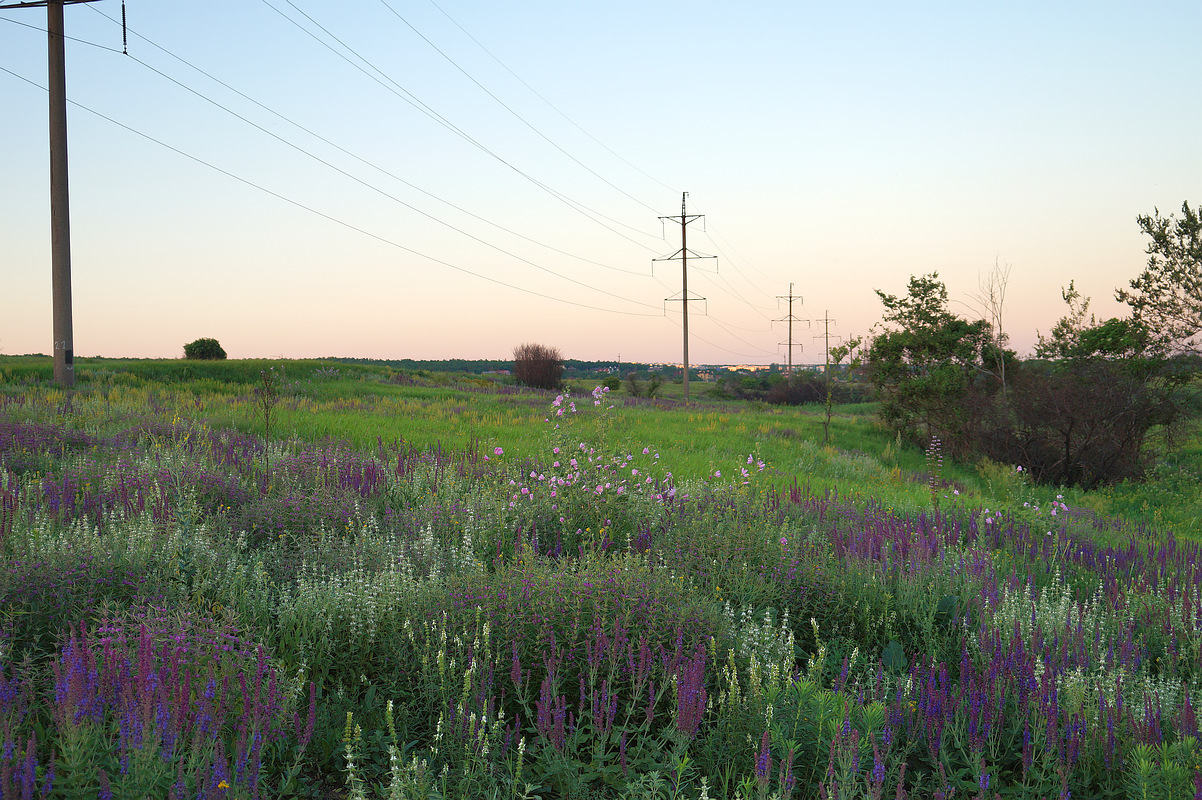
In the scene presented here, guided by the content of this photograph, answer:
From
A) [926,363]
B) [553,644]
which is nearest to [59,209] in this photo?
[553,644]

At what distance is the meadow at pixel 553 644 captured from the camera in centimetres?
245

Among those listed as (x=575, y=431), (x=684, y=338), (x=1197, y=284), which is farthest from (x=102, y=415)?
(x=1197, y=284)

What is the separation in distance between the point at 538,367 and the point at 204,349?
68.4ft

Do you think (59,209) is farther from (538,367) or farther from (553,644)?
(538,367)

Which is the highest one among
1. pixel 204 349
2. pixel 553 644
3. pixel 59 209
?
pixel 59 209

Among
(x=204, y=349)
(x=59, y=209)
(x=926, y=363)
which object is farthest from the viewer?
(x=204, y=349)

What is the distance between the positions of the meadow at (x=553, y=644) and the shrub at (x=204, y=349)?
121 ft

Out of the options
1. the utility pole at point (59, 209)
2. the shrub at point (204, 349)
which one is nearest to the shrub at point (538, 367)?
the shrub at point (204, 349)

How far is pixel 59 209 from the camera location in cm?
1399

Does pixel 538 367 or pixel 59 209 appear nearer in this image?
pixel 59 209

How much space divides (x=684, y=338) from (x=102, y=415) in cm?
2987

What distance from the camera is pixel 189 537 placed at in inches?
184

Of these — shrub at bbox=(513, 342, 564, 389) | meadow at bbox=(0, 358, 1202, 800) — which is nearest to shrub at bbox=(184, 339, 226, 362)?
shrub at bbox=(513, 342, 564, 389)

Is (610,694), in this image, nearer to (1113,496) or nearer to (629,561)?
(629,561)
